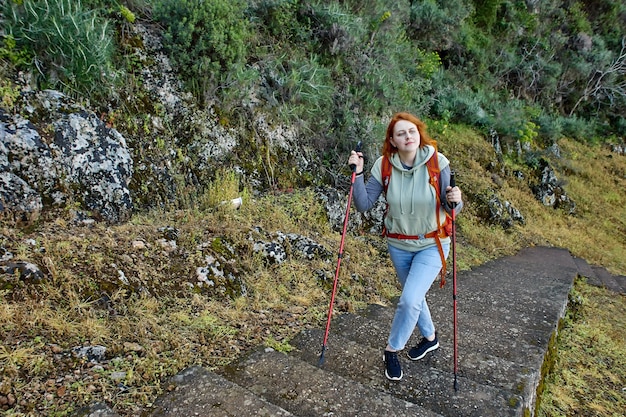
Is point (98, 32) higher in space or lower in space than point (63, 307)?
higher

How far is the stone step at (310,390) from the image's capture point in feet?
8.59

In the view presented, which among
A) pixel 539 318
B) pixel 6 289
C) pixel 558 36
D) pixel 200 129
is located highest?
pixel 558 36

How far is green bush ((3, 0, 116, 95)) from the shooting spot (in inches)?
178

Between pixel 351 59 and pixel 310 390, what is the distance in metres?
6.64

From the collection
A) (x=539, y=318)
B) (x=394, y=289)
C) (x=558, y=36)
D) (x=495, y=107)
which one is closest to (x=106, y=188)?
(x=394, y=289)

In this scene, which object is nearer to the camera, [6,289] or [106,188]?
[6,289]

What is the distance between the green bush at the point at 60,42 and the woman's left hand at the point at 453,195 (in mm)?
4051

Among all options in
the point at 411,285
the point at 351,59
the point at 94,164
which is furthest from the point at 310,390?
the point at 351,59

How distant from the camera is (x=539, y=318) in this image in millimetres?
4668

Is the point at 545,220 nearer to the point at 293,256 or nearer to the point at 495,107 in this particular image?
the point at 495,107

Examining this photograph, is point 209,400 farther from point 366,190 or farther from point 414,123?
point 414,123

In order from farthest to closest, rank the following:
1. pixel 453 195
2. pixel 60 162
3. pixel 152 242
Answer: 1. pixel 60 162
2. pixel 152 242
3. pixel 453 195

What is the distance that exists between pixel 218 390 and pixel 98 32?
4.48 meters

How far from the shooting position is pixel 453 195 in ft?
10.00
